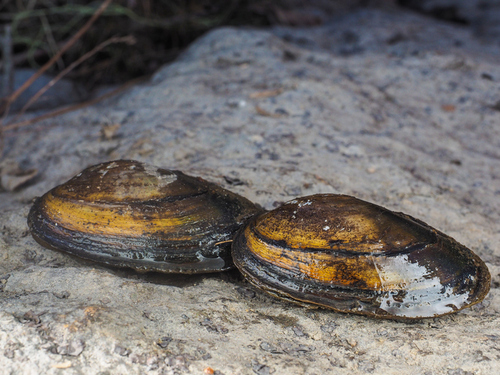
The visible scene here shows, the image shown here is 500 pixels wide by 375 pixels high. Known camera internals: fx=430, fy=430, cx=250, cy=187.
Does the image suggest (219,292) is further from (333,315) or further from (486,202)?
(486,202)

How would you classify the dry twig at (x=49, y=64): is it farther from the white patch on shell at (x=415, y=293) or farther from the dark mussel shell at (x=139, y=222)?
the white patch on shell at (x=415, y=293)

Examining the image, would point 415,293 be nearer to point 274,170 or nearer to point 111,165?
point 274,170

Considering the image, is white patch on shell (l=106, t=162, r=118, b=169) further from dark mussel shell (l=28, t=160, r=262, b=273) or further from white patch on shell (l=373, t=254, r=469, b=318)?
white patch on shell (l=373, t=254, r=469, b=318)

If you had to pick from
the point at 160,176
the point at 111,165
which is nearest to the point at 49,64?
the point at 111,165

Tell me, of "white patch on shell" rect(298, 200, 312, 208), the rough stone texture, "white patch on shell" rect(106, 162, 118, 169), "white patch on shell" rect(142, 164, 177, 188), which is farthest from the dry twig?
"white patch on shell" rect(298, 200, 312, 208)

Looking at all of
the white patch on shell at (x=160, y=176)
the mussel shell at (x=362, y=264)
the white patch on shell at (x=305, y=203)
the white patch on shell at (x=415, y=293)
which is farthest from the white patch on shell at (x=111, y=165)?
the white patch on shell at (x=415, y=293)

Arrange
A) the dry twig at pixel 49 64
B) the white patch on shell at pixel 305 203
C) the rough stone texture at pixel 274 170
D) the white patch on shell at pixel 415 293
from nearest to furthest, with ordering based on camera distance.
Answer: the rough stone texture at pixel 274 170 < the white patch on shell at pixel 415 293 < the white patch on shell at pixel 305 203 < the dry twig at pixel 49 64

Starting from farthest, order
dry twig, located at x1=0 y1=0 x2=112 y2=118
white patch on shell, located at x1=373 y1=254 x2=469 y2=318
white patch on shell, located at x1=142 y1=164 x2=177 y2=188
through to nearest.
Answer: dry twig, located at x1=0 y1=0 x2=112 y2=118, white patch on shell, located at x1=142 y1=164 x2=177 y2=188, white patch on shell, located at x1=373 y1=254 x2=469 y2=318
